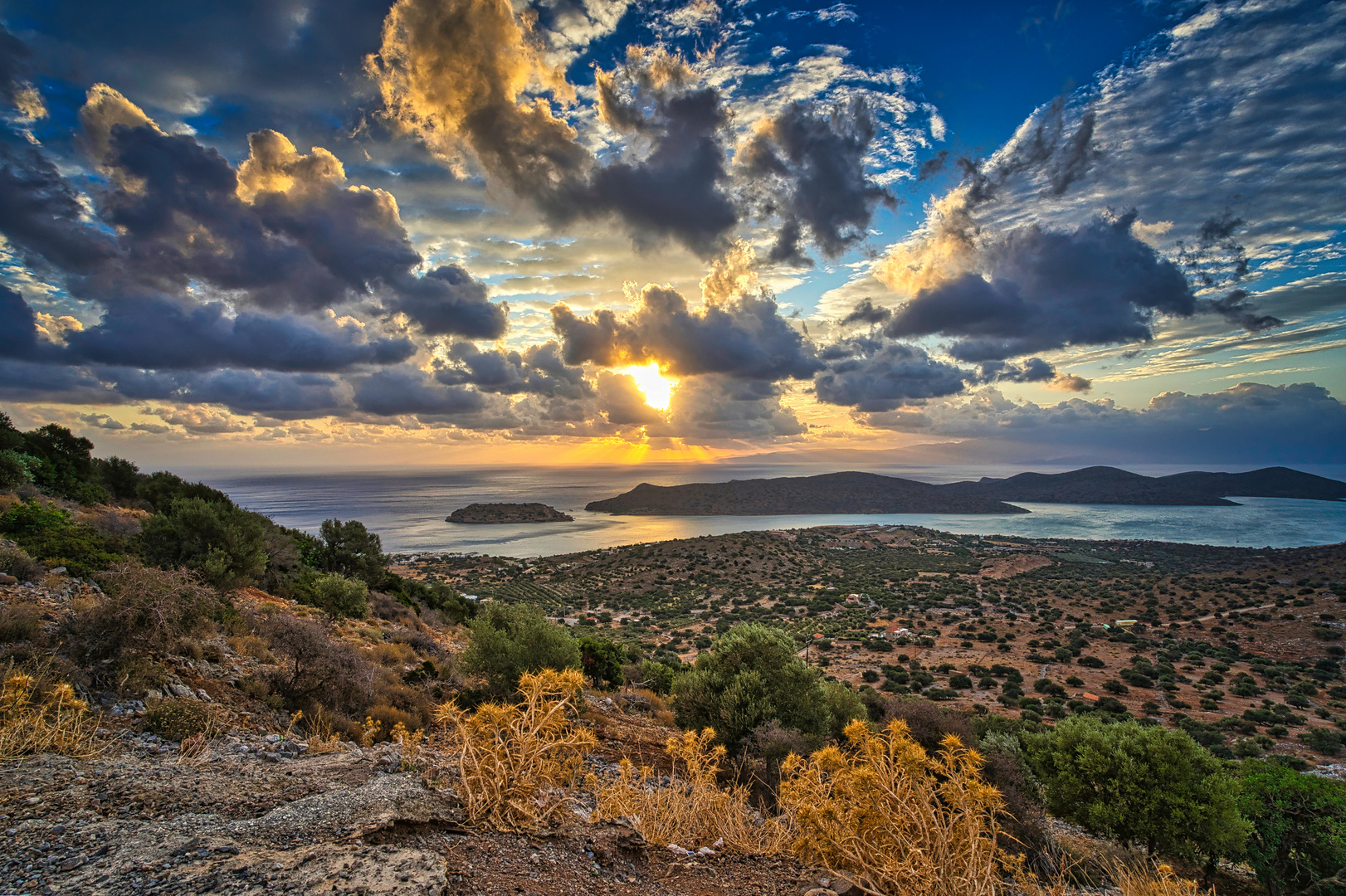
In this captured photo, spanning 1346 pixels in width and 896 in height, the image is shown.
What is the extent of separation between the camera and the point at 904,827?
3.05 metres

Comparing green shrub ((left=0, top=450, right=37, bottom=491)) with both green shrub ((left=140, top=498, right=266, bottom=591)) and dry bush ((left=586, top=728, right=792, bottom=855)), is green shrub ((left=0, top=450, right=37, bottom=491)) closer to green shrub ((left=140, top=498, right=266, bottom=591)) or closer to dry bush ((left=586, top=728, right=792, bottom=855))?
green shrub ((left=140, top=498, right=266, bottom=591))

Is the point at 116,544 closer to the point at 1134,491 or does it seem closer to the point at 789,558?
the point at 789,558

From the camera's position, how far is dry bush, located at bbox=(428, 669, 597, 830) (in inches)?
120

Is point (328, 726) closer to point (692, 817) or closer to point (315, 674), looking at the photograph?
point (315, 674)

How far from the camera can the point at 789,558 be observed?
209 feet

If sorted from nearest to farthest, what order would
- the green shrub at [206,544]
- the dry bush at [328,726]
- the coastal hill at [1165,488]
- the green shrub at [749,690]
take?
the dry bush at [328,726], the green shrub at [749,690], the green shrub at [206,544], the coastal hill at [1165,488]

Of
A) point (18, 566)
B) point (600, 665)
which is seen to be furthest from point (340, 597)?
point (600, 665)

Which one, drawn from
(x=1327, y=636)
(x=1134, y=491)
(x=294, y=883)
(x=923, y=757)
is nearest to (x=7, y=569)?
(x=294, y=883)

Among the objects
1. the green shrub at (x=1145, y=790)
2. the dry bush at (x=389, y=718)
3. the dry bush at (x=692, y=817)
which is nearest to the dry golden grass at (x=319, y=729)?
the dry bush at (x=389, y=718)

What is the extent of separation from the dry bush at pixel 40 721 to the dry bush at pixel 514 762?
293 cm

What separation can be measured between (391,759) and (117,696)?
348cm

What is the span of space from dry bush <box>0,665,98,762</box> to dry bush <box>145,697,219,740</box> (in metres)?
0.44

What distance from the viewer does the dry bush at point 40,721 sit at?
375cm

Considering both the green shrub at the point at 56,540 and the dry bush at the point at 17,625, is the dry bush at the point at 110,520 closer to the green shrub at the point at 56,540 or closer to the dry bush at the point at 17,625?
the green shrub at the point at 56,540
